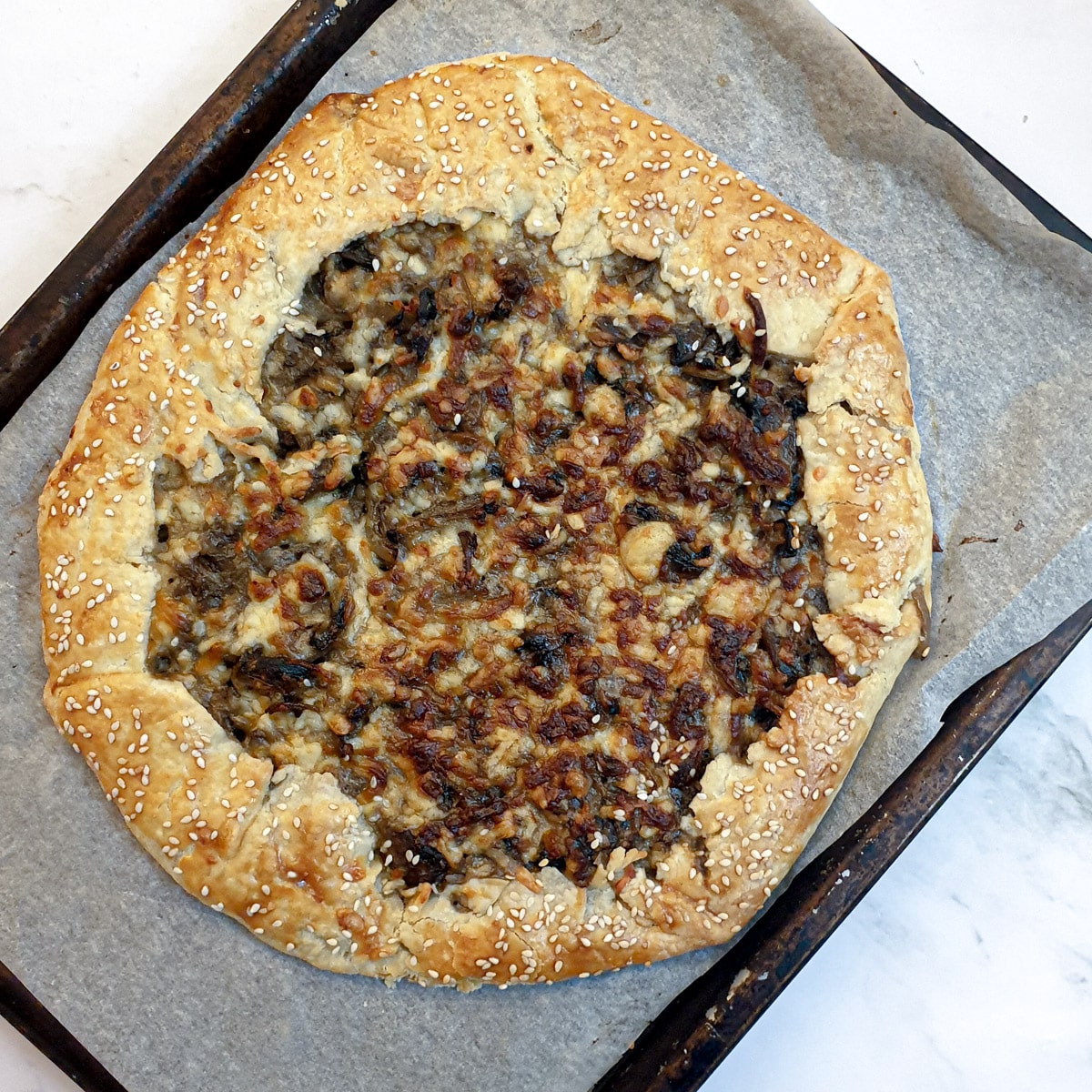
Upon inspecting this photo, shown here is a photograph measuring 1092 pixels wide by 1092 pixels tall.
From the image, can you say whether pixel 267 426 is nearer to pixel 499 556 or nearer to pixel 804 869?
pixel 499 556

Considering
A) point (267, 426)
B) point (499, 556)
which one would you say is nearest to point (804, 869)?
point (499, 556)

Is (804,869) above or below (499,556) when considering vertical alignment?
below

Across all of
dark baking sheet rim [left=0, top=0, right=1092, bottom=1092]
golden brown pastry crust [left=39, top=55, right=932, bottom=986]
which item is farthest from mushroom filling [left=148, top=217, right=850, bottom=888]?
dark baking sheet rim [left=0, top=0, right=1092, bottom=1092]

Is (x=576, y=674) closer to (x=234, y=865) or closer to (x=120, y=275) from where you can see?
(x=234, y=865)

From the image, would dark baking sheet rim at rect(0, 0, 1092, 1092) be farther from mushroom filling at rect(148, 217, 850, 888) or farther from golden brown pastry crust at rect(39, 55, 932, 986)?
mushroom filling at rect(148, 217, 850, 888)

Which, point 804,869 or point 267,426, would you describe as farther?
point 804,869

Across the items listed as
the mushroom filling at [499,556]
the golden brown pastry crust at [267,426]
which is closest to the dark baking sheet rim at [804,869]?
the golden brown pastry crust at [267,426]

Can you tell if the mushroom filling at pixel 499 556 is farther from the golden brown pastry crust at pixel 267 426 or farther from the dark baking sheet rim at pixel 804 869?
the dark baking sheet rim at pixel 804 869
